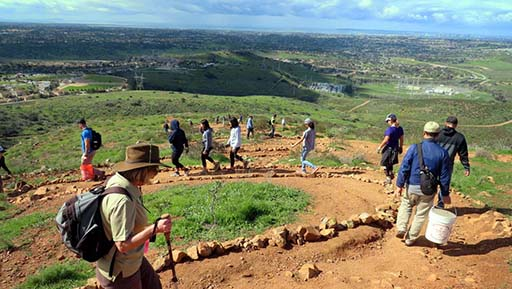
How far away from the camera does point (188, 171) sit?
13266 millimetres

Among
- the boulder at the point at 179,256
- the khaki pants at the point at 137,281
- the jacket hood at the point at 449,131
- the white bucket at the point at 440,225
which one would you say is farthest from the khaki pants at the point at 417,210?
the khaki pants at the point at 137,281

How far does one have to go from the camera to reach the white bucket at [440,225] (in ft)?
21.8

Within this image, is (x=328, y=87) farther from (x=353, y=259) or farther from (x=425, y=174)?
(x=353, y=259)

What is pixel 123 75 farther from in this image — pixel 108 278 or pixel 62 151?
pixel 108 278

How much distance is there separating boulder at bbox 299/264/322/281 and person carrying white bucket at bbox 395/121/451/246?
7.12 ft

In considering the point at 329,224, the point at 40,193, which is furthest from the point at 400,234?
the point at 40,193

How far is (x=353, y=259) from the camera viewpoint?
6.94m

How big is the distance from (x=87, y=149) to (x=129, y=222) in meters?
9.43

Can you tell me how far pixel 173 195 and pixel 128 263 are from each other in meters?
6.31

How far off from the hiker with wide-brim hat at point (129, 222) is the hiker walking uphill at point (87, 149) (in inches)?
337

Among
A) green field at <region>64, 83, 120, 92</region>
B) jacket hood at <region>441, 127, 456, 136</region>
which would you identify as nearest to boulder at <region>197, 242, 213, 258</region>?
jacket hood at <region>441, 127, 456, 136</region>

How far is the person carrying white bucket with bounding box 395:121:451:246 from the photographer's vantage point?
669 centimetres

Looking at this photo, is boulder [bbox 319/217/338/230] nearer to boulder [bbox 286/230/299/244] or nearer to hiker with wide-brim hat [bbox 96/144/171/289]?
boulder [bbox 286/230/299/244]

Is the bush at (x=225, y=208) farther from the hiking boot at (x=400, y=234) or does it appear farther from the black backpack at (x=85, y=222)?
the black backpack at (x=85, y=222)
